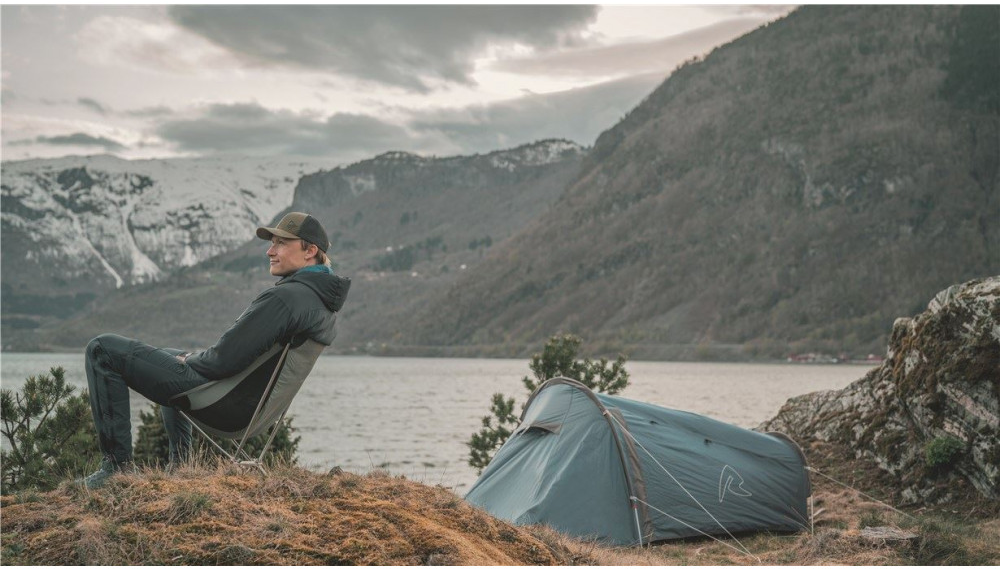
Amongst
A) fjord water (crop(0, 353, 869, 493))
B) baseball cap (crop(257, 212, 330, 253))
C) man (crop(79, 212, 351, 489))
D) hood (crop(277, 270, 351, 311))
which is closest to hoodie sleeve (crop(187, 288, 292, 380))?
man (crop(79, 212, 351, 489))

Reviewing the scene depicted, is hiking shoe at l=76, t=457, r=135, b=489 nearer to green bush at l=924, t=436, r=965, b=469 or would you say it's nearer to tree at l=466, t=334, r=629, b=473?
green bush at l=924, t=436, r=965, b=469

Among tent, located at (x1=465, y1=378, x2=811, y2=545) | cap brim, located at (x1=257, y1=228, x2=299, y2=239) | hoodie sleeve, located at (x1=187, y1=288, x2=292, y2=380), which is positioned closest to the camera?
hoodie sleeve, located at (x1=187, y1=288, x2=292, y2=380)

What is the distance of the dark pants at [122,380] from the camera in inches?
231

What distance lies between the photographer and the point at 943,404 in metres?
11.6

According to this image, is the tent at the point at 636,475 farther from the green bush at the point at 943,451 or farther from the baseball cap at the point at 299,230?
the baseball cap at the point at 299,230

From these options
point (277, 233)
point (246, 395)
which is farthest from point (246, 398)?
point (277, 233)

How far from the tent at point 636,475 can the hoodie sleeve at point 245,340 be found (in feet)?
17.4

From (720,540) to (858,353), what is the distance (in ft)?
568

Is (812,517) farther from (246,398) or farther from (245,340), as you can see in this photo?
(245,340)

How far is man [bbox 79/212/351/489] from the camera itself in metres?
5.88

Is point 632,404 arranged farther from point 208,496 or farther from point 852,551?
point 208,496

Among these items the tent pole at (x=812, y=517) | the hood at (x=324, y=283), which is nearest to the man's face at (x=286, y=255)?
the hood at (x=324, y=283)

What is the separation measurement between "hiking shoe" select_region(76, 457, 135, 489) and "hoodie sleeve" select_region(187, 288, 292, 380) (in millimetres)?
758

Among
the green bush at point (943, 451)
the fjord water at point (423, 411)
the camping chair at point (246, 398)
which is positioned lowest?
the fjord water at point (423, 411)
